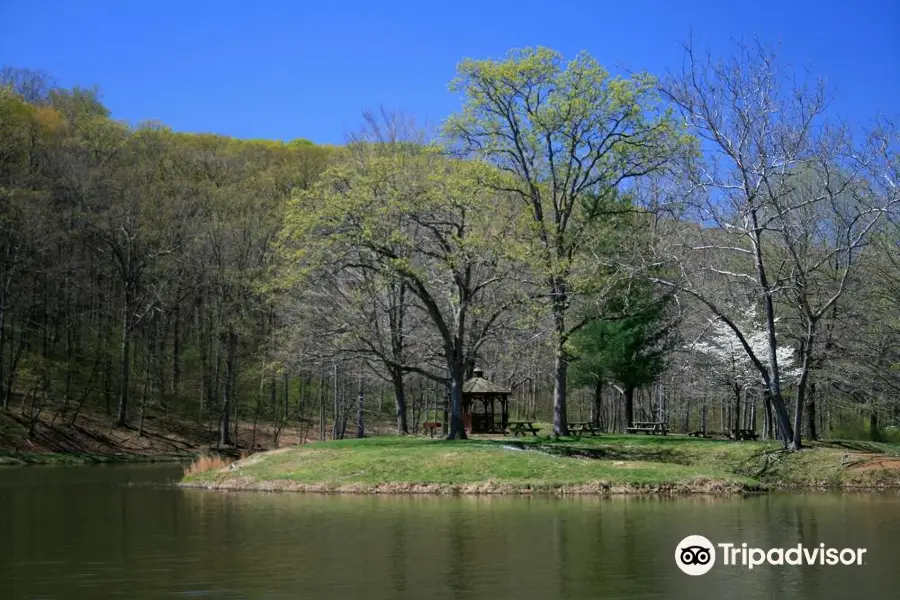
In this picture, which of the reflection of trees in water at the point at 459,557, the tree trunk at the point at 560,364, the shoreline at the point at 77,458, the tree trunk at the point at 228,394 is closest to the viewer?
the reflection of trees in water at the point at 459,557

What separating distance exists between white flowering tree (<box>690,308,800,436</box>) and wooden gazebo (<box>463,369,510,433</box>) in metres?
9.11

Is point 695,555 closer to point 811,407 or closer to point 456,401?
point 456,401

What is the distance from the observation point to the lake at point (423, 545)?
1216 cm

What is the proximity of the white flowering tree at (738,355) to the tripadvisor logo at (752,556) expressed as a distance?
82.2 feet

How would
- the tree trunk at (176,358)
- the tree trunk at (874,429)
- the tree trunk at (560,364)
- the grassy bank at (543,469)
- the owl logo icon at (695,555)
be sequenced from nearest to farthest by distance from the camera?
the owl logo icon at (695,555), the grassy bank at (543,469), the tree trunk at (560,364), the tree trunk at (874,429), the tree trunk at (176,358)

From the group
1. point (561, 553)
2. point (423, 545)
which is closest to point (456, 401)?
point (423, 545)

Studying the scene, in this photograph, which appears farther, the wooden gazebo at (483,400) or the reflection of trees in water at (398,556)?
the wooden gazebo at (483,400)

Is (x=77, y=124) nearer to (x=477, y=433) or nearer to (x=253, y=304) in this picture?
(x=253, y=304)

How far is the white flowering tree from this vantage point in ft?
133

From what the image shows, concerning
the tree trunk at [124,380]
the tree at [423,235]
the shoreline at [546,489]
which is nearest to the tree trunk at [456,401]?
the tree at [423,235]

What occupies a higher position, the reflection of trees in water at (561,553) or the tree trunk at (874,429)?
the tree trunk at (874,429)

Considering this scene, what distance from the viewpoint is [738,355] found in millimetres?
42844

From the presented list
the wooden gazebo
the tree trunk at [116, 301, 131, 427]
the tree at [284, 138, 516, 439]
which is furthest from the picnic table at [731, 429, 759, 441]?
the tree trunk at [116, 301, 131, 427]

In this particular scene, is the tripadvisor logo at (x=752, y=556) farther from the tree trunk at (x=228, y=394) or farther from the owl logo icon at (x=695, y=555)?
the tree trunk at (x=228, y=394)
